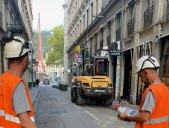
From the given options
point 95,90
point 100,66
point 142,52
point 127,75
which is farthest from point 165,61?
point 127,75

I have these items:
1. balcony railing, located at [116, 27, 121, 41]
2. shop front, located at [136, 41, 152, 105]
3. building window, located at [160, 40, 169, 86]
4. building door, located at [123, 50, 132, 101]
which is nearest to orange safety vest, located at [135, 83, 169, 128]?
building window, located at [160, 40, 169, 86]

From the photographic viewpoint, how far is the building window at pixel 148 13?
1520 centimetres

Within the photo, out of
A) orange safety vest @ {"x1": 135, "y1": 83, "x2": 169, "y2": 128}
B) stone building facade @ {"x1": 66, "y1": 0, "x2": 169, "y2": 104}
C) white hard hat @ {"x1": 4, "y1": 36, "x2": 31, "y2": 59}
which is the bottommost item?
orange safety vest @ {"x1": 135, "y1": 83, "x2": 169, "y2": 128}

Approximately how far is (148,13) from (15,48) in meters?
14.3

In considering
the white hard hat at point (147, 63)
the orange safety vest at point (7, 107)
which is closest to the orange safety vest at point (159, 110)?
the white hard hat at point (147, 63)

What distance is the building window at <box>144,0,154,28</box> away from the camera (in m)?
15.2

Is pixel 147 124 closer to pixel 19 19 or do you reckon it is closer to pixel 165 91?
pixel 165 91

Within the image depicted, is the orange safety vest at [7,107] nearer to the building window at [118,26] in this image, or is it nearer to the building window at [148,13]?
the building window at [148,13]

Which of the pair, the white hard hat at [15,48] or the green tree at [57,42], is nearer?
the white hard hat at [15,48]

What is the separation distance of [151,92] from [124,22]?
17455mm

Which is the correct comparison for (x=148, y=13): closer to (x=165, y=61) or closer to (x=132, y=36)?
(x=132, y=36)

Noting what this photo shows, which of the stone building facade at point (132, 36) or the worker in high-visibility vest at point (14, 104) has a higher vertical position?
the stone building facade at point (132, 36)

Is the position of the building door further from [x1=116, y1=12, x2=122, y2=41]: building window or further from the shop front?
the shop front

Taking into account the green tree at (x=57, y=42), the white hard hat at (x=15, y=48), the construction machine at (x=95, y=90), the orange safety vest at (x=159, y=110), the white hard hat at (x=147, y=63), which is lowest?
the construction machine at (x=95, y=90)
